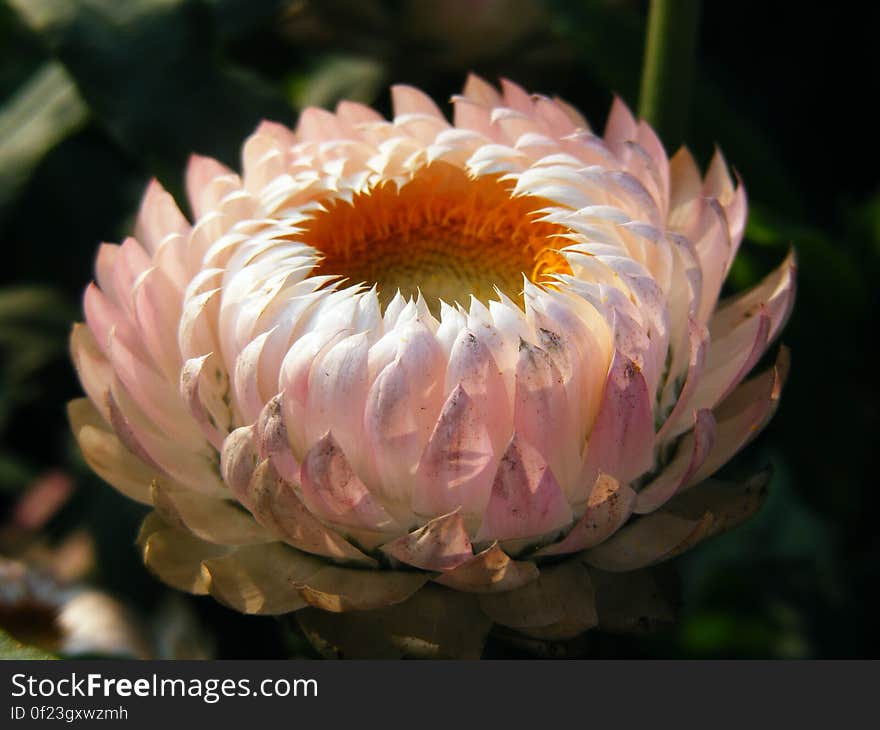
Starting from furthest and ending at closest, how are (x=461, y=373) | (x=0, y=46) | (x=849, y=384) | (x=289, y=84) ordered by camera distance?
(x=289, y=84)
(x=0, y=46)
(x=849, y=384)
(x=461, y=373)

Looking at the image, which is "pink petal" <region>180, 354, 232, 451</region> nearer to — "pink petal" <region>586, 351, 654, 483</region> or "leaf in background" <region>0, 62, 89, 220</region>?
"pink petal" <region>586, 351, 654, 483</region>

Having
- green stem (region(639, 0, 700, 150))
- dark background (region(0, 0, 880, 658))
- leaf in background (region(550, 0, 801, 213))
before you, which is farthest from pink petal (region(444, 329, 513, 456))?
leaf in background (region(550, 0, 801, 213))

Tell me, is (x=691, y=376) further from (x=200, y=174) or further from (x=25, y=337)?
(x=25, y=337)

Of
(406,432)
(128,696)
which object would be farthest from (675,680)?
(128,696)

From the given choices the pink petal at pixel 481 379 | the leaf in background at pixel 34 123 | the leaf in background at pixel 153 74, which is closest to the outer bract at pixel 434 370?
the pink petal at pixel 481 379

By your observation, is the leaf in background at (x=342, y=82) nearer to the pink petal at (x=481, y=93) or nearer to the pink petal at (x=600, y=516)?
the pink petal at (x=481, y=93)

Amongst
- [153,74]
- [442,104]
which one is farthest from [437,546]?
[442,104]

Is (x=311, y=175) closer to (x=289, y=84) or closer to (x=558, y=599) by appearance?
(x=558, y=599)
